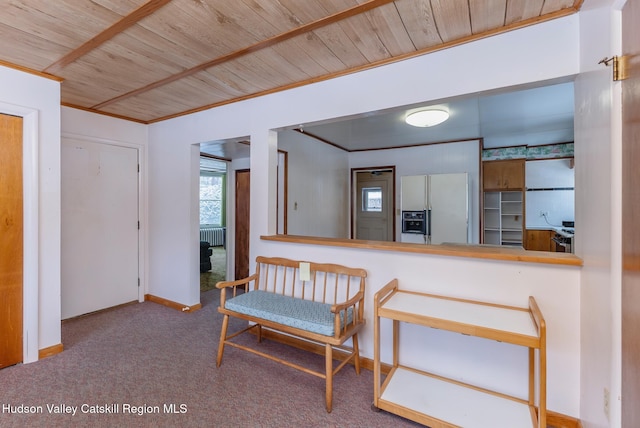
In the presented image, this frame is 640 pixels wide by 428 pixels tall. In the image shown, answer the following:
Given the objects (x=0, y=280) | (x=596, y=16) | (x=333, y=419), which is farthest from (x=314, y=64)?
(x=0, y=280)

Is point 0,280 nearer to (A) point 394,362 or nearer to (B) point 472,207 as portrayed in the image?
(A) point 394,362

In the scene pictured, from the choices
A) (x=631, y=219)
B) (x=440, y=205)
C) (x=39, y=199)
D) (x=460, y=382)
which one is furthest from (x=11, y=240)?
(x=440, y=205)

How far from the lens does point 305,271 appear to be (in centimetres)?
237

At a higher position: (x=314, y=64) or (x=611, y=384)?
(x=314, y=64)

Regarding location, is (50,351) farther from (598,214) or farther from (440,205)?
(440,205)

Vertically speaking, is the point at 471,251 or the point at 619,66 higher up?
the point at 619,66

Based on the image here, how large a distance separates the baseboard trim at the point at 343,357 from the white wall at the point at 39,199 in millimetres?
1672

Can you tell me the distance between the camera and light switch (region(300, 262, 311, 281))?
2.36 meters

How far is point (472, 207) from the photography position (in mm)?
4648

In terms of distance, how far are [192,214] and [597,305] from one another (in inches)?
135

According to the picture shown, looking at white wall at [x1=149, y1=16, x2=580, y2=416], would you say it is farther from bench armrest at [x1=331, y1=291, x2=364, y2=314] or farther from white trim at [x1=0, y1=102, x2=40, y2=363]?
white trim at [x1=0, y1=102, x2=40, y2=363]

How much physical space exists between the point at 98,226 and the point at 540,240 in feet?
22.5

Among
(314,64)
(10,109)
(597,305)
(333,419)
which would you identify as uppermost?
(314,64)

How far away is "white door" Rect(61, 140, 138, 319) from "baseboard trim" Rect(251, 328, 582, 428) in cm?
195
